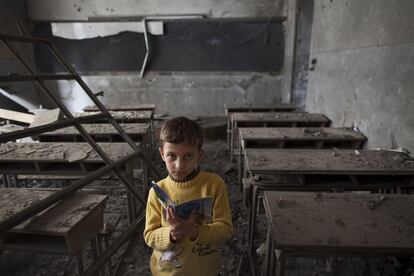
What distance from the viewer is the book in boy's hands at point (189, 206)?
3.33ft

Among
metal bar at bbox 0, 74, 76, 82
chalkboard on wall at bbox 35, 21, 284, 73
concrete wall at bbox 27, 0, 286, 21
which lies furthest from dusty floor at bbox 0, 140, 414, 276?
concrete wall at bbox 27, 0, 286, 21

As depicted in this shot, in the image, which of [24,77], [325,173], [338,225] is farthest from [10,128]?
[338,225]

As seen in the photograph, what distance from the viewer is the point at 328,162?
2.31 m

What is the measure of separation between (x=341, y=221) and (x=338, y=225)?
0.05 m

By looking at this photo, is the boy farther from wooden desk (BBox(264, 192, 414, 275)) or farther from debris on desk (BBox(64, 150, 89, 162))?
debris on desk (BBox(64, 150, 89, 162))

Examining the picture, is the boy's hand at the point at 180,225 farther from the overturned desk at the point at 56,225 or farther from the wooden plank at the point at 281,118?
the wooden plank at the point at 281,118

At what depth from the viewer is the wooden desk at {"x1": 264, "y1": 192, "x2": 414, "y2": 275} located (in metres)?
1.21

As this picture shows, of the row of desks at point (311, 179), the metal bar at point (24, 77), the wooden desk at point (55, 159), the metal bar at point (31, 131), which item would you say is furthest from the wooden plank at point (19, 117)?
the row of desks at point (311, 179)

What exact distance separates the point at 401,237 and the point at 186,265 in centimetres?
95

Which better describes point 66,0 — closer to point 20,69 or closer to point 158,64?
point 20,69

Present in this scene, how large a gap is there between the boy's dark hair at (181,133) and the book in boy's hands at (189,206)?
19 centimetres

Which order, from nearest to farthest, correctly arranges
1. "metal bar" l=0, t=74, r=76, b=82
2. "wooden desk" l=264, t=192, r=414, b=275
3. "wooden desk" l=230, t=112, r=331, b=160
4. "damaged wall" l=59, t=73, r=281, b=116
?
1. "wooden desk" l=264, t=192, r=414, b=275
2. "metal bar" l=0, t=74, r=76, b=82
3. "wooden desk" l=230, t=112, r=331, b=160
4. "damaged wall" l=59, t=73, r=281, b=116

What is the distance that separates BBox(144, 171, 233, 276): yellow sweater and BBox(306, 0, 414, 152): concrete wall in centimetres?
209

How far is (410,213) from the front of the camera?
1454 mm
